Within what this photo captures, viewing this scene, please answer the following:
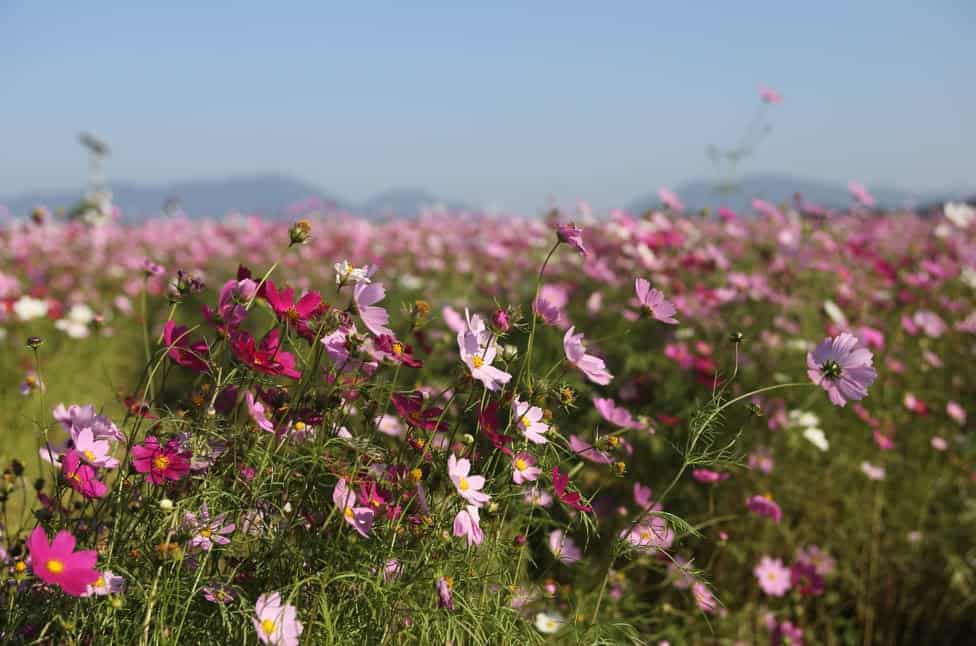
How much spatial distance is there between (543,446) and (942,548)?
82.8 inches

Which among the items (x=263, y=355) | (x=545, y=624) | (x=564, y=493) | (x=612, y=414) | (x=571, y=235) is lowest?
(x=545, y=624)

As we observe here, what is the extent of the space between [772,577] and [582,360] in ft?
5.30

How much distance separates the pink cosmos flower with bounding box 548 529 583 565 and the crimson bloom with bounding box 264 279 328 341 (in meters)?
0.54

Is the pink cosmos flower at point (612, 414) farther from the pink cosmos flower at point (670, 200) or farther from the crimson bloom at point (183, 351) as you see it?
the pink cosmos flower at point (670, 200)

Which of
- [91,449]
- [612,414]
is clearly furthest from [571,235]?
[91,449]

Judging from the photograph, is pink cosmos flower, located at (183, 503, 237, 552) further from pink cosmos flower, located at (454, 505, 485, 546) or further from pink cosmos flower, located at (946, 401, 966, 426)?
pink cosmos flower, located at (946, 401, 966, 426)

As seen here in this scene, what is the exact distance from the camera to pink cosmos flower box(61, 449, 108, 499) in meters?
1.22

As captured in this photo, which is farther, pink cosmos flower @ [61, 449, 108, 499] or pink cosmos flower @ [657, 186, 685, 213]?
pink cosmos flower @ [657, 186, 685, 213]

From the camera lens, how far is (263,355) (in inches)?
47.3

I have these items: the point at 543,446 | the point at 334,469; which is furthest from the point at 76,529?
the point at 543,446

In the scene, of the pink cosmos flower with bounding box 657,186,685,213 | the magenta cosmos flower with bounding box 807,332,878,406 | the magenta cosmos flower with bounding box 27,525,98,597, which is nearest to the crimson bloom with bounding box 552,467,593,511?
the magenta cosmos flower with bounding box 807,332,878,406

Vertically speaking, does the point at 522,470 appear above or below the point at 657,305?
below

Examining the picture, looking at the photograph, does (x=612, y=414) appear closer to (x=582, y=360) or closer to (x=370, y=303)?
(x=582, y=360)

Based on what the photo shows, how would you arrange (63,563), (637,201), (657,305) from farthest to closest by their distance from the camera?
(637,201) → (657,305) → (63,563)
